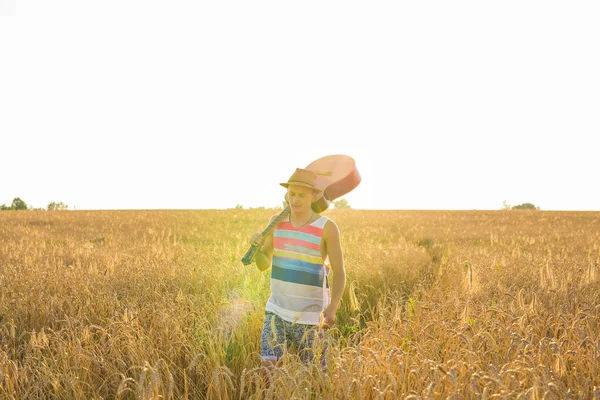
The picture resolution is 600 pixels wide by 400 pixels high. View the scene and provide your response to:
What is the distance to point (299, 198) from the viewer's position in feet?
11.0

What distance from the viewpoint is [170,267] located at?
6.29 metres

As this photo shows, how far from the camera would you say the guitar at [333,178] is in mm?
3635

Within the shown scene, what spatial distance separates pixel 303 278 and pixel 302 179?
0.69 meters

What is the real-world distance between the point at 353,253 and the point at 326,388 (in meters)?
5.34

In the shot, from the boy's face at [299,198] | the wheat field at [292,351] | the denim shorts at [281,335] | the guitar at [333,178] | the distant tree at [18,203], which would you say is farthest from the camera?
the distant tree at [18,203]

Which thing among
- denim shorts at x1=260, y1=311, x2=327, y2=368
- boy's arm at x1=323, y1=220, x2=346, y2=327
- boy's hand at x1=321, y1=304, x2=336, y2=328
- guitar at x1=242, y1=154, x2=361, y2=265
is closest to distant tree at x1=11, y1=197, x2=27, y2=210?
guitar at x1=242, y1=154, x2=361, y2=265

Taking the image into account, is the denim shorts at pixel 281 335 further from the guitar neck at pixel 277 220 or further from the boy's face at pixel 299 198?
the boy's face at pixel 299 198

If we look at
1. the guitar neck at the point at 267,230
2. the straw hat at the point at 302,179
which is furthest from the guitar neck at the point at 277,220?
the straw hat at the point at 302,179

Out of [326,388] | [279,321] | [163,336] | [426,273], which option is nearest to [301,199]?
[279,321]

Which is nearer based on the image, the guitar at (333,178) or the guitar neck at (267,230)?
the guitar neck at (267,230)

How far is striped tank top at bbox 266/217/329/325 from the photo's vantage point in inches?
130

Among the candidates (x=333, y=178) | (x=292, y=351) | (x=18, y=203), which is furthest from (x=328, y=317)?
(x=18, y=203)

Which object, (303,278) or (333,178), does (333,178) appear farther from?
(303,278)

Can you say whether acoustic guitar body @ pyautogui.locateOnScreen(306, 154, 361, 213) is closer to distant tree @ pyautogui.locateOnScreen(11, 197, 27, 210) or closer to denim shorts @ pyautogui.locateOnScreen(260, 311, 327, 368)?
denim shorts @ pyautogui.locateOnScreen(260, 311, 327, 368)
